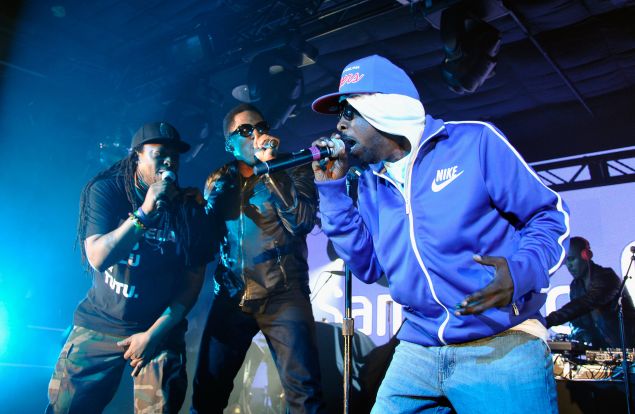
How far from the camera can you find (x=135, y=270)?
4.42m

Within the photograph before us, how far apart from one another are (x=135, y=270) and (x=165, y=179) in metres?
0.85

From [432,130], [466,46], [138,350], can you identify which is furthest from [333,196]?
[466,46]

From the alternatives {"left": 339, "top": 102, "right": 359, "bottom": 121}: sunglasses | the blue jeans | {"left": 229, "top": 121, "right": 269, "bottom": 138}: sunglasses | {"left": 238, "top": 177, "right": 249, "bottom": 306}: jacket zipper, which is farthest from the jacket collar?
{"left": 229, "top": 121, "right": 269, "bottom": 138}: sunglasses

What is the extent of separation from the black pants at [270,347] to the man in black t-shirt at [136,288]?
0.44m

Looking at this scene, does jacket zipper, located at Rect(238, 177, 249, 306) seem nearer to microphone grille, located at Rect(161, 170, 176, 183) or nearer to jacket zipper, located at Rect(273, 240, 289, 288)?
jacket zipper, located at Rect(273, 240, 289, 288)

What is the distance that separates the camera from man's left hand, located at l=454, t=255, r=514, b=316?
1.47m

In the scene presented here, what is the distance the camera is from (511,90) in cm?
729

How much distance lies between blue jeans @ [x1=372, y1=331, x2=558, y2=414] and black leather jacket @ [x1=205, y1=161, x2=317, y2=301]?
2085 mm

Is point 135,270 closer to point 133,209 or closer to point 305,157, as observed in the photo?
point 133,209

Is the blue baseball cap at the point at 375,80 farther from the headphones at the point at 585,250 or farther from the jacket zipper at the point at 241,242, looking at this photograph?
the headphones at the point at 585,250

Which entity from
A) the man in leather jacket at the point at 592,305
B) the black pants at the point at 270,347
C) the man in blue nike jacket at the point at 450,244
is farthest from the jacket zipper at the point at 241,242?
the man in leather jacket at the point at 592,305

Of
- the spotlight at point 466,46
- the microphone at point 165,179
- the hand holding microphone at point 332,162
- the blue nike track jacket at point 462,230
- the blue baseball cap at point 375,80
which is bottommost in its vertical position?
the blue nike track jacket at point 462,230

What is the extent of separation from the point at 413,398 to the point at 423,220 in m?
0.60

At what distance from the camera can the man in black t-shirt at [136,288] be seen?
405 centimetres
